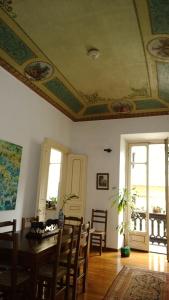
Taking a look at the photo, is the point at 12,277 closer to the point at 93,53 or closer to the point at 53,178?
the point at 93,53

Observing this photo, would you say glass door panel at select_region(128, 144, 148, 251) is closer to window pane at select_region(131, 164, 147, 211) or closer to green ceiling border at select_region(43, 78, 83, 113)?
window pane at select_region(131, 164, 147, 211)

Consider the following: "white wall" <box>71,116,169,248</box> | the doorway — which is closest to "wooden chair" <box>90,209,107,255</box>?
"white wall" <box>71,116,169,248</box>

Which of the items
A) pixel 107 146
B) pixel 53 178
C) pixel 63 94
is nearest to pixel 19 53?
pixel 63 94

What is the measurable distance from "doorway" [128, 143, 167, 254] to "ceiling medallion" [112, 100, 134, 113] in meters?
1.14

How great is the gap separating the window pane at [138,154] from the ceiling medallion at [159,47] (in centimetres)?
309

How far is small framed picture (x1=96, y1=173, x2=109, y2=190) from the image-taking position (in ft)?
20.1

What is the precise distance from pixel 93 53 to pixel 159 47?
1.03 meters

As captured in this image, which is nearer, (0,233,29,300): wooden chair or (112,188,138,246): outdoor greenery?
(0,233,29,300): wooden chair

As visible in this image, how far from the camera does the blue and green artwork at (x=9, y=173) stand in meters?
4.06

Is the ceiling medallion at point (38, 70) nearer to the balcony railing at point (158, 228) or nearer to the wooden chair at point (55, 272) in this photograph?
the wooden chair at point (55, 272)

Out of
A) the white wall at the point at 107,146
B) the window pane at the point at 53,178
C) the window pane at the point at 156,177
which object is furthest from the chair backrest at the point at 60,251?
the window pane at the point at 53,178

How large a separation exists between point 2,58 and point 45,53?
2.40 ft

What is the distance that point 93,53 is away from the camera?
12.5ft

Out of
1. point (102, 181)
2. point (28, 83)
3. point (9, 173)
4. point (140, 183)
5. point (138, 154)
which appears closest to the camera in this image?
point (9, 173)
